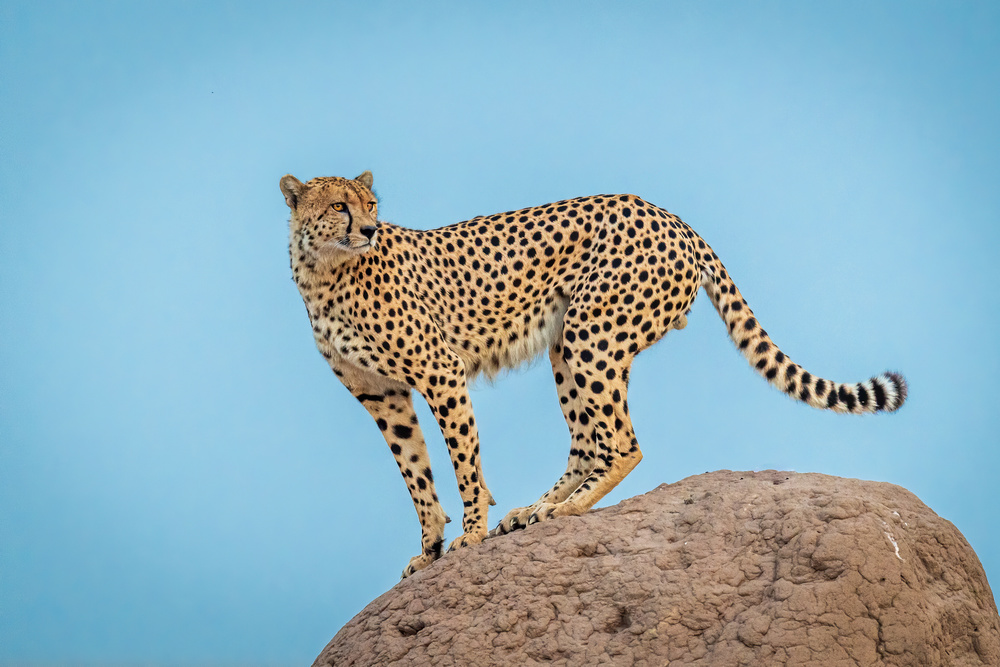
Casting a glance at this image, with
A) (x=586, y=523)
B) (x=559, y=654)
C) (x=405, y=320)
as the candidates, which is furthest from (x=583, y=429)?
(x=559, y=654)

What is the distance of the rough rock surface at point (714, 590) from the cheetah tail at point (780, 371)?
1.67ft

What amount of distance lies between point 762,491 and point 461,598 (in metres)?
1.74

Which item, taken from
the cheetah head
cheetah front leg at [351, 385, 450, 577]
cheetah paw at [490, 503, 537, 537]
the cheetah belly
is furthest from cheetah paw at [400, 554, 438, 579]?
the cheetah head

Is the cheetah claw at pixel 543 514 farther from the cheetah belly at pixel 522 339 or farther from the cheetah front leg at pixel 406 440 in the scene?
the cheetah belly at pixel 522 339

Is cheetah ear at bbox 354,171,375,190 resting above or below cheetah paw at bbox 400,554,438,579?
above

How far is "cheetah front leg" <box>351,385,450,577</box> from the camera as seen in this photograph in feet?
21.6

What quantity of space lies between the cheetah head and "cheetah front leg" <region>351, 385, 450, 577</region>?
966 millimetres

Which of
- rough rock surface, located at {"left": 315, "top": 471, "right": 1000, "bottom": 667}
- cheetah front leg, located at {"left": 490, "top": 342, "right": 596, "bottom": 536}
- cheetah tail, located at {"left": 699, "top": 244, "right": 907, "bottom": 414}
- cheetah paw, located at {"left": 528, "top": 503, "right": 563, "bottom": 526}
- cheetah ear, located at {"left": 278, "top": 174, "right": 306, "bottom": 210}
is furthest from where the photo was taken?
cheetah front leg, located at {"left": 490, "top": 342, "right": 596, "bottom": 536}

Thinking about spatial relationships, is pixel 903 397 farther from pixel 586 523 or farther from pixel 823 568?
pixel 586 523

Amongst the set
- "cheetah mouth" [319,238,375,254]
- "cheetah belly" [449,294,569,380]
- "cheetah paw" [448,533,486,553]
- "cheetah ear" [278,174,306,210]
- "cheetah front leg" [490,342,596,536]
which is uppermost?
"cheetah ear" [278,174,306,210]

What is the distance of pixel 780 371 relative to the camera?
6137 mm

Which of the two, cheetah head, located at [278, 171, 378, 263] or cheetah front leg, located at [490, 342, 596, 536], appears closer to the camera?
cheetah head, located at [278, 171, 378, 263]

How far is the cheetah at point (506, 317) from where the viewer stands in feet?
20.2

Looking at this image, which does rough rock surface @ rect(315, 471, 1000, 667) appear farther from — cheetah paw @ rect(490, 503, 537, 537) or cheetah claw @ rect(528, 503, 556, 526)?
cheetah paw @ rect(490, 503, 537, 537)
